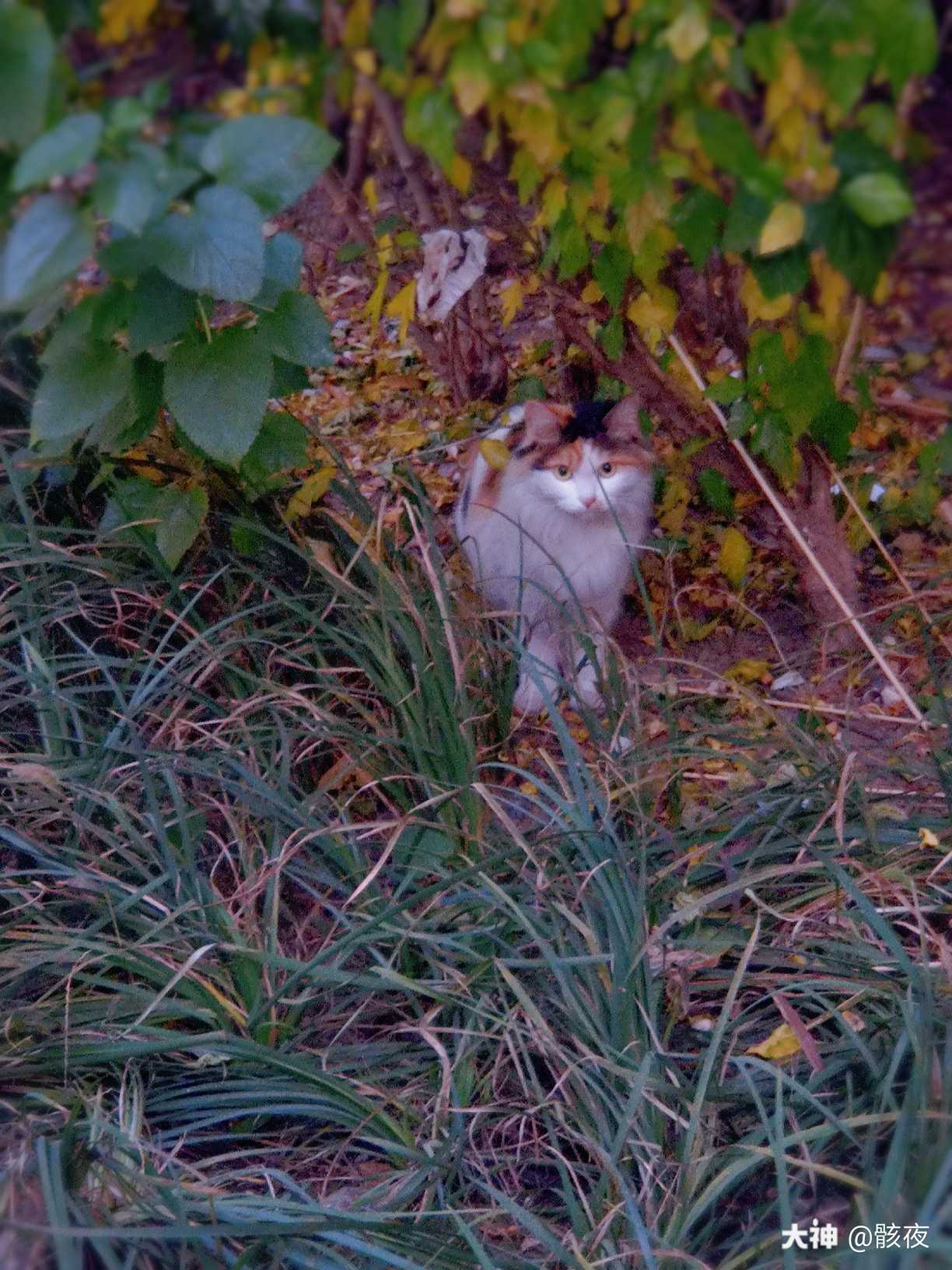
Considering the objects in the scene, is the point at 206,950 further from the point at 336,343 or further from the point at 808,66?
the point at 336,343

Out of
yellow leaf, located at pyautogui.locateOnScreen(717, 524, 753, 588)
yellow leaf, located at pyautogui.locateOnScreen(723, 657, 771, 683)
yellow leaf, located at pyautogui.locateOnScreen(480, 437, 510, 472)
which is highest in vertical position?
yellow leaf, located at pyautogui.locateOnScreen(480, 437, 510, 472)

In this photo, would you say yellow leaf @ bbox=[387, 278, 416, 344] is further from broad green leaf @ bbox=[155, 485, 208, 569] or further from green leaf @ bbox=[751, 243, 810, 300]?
green leaf @ bbox=[751, 243, 810, 300]

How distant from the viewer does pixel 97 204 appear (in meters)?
1.35

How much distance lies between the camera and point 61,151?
1281 millimetres

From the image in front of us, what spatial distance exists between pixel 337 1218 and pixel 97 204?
52.0 inches

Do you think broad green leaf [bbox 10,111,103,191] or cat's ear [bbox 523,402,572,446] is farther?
cat's ear [bbox 523,402,572,446]

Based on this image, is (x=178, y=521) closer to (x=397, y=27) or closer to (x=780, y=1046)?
(x=397, y=27)

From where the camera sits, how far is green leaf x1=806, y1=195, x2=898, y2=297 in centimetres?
135

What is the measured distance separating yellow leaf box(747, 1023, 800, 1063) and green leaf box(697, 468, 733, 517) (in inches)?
59.9

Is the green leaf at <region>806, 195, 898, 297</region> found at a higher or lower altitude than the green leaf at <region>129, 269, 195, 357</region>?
higher

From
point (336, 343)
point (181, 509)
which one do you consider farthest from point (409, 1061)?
point (336, 343)

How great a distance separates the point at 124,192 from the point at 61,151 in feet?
0.27

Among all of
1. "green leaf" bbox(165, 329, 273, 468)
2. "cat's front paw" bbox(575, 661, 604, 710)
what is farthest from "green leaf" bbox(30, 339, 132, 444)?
"cat's front paw" bbox(575, 661, 604, 710)

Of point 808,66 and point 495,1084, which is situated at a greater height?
point 808,66
